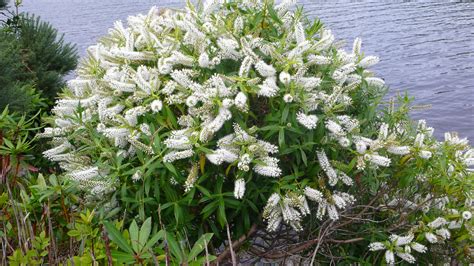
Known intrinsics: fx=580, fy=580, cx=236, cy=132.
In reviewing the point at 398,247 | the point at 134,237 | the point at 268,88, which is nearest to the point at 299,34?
the point at 268,88

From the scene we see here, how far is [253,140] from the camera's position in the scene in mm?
3498

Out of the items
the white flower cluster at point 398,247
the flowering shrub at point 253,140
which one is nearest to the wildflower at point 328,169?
the flowering shrub at point 253,140

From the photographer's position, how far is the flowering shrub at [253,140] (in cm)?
356

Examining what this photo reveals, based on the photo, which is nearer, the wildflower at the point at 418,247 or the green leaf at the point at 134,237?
the green leaf at the point at 134,237

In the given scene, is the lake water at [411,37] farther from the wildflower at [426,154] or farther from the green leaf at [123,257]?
the green leaf at [123,257]

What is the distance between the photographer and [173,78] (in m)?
3.76

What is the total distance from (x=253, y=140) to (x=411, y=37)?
17004mm

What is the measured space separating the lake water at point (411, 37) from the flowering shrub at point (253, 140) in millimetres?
4716

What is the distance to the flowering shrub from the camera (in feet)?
11.7

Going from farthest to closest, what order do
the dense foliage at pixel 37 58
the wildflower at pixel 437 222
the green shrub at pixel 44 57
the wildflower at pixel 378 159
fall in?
the green shrub at pixel 44 57, the dense foliage at pixel 37 58, the wildflower at pixel 437 222, the wildflower at pixel 378 159

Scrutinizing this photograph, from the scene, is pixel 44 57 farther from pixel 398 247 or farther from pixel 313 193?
pixel 398 247

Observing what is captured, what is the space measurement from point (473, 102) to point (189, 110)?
10.9 m

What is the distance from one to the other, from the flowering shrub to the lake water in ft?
15.5

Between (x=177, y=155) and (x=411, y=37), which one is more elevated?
(x=177, y=155)
